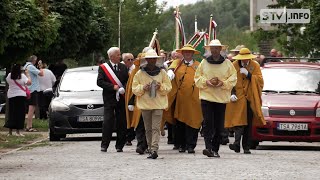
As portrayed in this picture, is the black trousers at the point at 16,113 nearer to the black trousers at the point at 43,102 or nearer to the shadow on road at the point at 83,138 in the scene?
the shadow on road at the point at 83,138

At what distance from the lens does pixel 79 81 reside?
2798 centimetres

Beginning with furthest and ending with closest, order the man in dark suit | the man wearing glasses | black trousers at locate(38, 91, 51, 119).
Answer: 1. black trousers at locate(38, 91, 51, 119)
2. the man wearing glasses
3. the man in dark suit

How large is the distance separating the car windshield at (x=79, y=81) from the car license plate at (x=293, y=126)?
5995 mm

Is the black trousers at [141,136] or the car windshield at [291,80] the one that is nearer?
the black trousers at [141,136]

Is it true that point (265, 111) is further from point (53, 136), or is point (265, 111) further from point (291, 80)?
point (53, 136)

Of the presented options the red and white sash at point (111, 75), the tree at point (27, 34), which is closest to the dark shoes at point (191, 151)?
the red and white sash at point (111, 75)

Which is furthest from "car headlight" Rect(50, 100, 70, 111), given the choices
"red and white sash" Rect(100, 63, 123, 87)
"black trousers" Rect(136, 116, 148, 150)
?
"black trousers" Rect(136, 116, 148, 150)

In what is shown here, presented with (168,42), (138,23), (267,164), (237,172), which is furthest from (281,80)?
(168,42)

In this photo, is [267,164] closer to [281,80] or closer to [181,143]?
[181,143]

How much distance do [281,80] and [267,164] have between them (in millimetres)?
6254

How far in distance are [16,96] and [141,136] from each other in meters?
7.15

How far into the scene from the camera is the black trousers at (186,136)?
21375mm

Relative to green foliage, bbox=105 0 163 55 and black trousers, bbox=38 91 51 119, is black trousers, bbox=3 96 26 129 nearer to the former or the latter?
black trousers, bbox=38 91 51 119

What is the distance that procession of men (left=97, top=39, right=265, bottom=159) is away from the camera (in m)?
20.3
